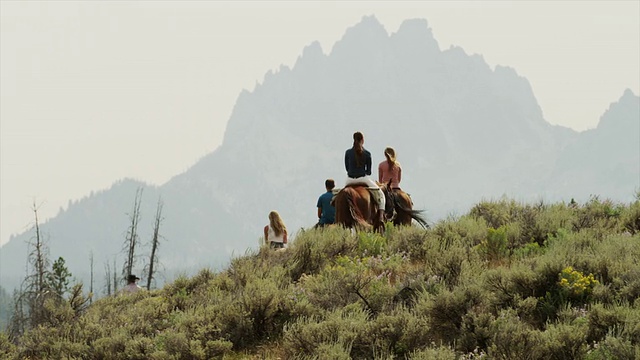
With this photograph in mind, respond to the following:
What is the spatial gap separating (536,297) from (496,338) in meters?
1.42

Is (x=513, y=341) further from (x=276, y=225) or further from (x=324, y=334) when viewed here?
(x=276, y=225)

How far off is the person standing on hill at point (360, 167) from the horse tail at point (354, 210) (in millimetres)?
521

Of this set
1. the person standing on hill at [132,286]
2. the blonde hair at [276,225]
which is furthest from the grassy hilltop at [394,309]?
the person standing on hill at [132,286]

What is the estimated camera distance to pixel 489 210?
16.9 meters

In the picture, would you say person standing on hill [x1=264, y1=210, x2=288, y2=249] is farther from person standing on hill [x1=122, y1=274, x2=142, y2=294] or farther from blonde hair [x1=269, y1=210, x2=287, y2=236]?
person standing on hill [x1=122, y1=274, x2=142, y2=294]

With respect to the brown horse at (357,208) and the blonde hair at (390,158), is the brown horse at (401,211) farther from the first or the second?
the blonde hair at (390,158)

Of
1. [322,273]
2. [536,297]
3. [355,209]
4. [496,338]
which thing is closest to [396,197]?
[355,209]

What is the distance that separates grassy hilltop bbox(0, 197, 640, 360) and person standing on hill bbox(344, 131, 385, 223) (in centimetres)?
373

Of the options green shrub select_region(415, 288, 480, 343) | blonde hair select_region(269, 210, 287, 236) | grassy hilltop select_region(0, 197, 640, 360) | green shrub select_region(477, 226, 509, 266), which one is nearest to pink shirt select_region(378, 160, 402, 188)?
blonde hair select_region(269, 210, 287, 236)

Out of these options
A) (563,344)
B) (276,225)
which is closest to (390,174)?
(276,225)

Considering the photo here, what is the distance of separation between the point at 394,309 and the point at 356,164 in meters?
8.17

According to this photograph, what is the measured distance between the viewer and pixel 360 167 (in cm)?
1639

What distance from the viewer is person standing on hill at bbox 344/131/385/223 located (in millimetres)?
16219

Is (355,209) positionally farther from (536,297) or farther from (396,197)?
(536,297)
